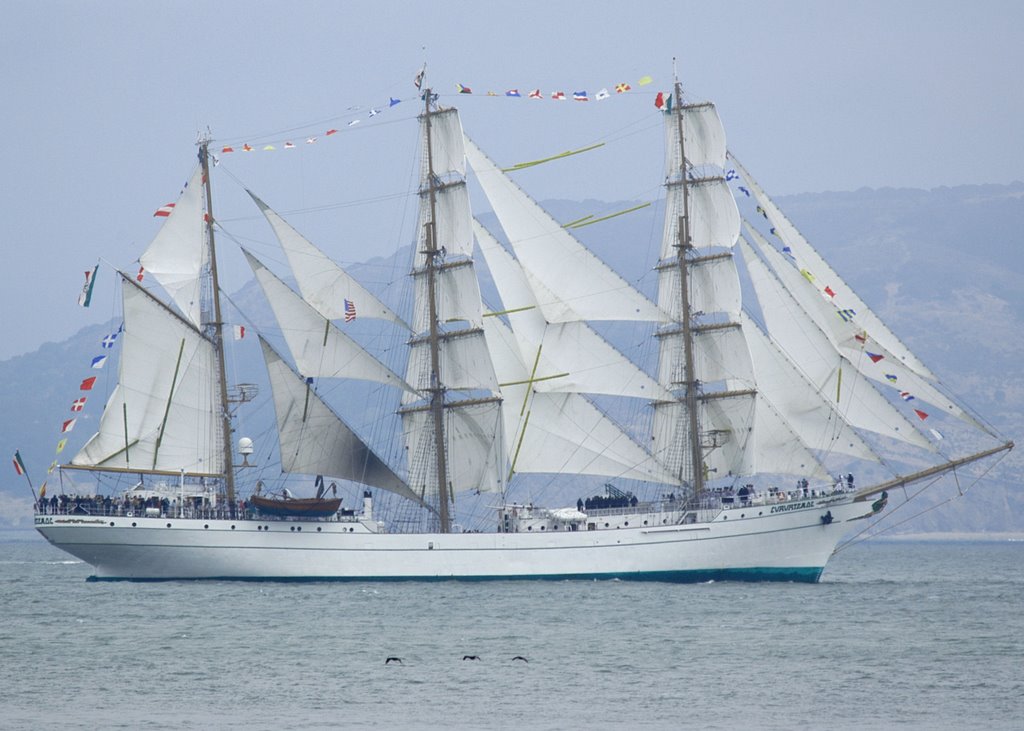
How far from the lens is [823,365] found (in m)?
65.1

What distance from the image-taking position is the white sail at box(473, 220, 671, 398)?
66.1 metres

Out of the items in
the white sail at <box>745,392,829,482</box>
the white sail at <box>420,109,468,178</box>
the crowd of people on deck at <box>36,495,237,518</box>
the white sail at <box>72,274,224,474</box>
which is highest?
the white sail at <box>420,109,468,178</box>

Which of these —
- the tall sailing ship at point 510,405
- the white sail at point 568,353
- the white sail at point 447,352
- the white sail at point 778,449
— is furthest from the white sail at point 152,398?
the white sail at point 778,449

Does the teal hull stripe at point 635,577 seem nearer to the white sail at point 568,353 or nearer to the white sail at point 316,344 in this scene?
the white sail at point 568,353

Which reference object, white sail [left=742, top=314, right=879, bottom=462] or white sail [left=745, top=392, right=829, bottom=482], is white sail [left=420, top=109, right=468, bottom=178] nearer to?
white sail [left=742, top=314, right=879, bottom=462]

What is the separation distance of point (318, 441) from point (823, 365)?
2009 centimetres

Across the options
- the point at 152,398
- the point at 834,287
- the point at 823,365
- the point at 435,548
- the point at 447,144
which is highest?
the point at 447,144

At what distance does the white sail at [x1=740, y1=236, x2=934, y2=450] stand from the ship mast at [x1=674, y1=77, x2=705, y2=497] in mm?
2961

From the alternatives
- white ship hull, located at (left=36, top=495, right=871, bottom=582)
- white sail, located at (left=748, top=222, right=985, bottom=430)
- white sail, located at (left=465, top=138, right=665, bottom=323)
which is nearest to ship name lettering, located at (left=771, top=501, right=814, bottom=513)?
white ship hull, located at (left=36, top=495, right=871, bottom=582)

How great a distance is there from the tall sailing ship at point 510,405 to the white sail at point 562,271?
8 centimetres

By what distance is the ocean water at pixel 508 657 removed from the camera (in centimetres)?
3303

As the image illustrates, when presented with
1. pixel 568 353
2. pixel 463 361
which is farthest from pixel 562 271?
pixel 463 361

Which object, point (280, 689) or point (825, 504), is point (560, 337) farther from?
point (280, 689)

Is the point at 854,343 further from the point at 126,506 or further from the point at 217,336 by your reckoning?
the point at 126,506
